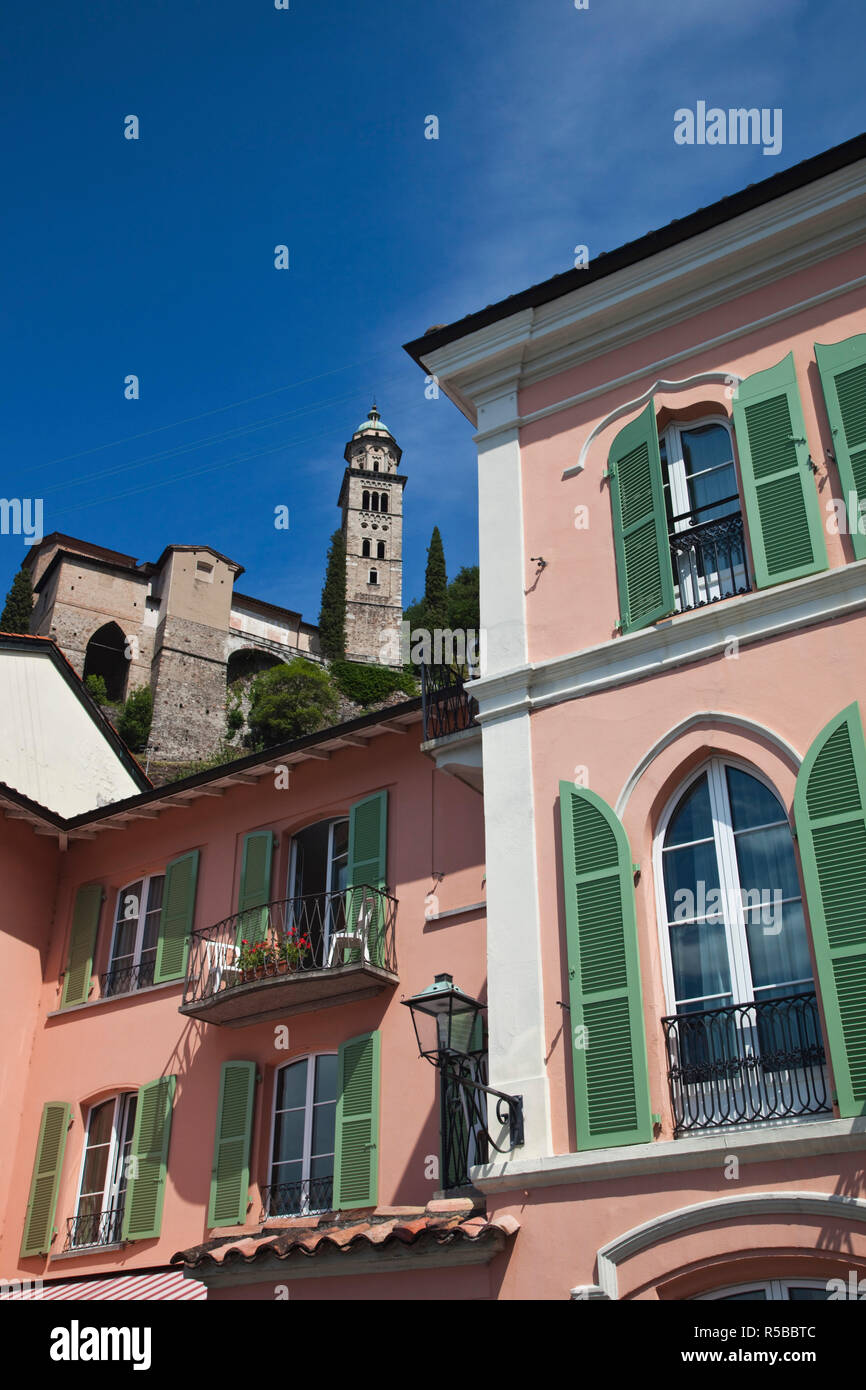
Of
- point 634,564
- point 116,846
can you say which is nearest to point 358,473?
point 116,846

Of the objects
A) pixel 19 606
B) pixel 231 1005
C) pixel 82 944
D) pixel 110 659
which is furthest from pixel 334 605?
pixel 231 1005

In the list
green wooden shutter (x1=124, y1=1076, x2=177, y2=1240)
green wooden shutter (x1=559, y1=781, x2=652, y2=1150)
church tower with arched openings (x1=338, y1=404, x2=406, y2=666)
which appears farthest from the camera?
church tower with arched openings (x1=338, y1=404, x2=406, y2=666)

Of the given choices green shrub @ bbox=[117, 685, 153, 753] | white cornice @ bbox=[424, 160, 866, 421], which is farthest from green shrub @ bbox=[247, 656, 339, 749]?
white cornice @ bbox=[424, 160, 866, 421]

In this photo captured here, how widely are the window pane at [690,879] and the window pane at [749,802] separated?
0.90 ft

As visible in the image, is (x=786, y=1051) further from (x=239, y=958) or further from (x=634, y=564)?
(x=239, y=958)

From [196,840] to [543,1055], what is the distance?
24.0ft

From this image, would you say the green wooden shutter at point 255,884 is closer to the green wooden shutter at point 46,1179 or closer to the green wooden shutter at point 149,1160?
the green wooden shutter at point 149,1160

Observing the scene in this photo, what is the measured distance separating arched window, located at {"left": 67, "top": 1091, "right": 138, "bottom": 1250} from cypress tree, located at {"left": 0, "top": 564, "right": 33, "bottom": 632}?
166 ft

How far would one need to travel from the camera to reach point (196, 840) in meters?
15.1

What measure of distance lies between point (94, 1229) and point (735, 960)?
340 inches

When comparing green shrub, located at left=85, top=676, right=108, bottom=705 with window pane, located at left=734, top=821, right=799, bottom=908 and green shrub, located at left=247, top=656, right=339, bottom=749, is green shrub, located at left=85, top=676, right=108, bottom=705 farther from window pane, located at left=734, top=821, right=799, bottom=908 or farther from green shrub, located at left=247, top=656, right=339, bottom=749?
window pane, located at left=734, top=821, right=799, bottom=908

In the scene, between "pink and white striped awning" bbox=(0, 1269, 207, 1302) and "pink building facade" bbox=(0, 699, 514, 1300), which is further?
"pink building facade" bbox=(0, 699, 514, 1300)

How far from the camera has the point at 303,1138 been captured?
12.4 m

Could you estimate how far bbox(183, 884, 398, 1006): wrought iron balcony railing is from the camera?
488 inches
